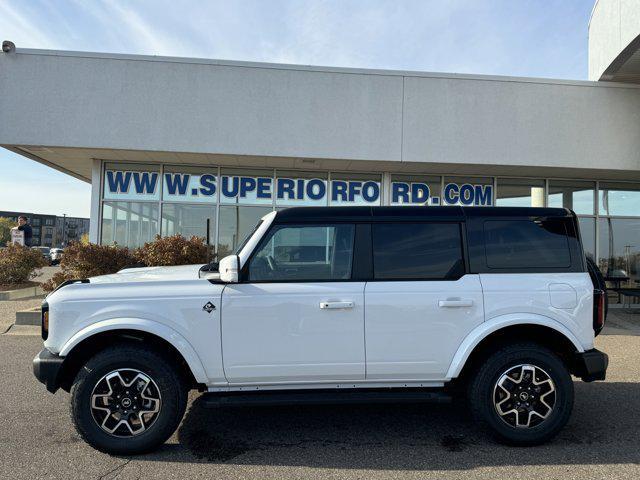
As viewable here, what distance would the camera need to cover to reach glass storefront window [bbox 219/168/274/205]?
11750 mm

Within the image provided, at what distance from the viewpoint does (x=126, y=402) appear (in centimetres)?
353

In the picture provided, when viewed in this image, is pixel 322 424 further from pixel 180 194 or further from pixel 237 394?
pixel 180 194

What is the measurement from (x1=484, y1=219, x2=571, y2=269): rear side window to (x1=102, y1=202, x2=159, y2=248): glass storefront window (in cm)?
944

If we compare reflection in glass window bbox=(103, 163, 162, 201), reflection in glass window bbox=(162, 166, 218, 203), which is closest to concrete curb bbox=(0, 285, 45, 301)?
reflection in glass window bbox=(103, 163, 162, 201)

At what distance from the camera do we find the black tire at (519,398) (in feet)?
12.1

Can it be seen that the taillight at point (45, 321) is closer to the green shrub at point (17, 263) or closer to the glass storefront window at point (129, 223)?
the glass storefront window at point (129, 223)

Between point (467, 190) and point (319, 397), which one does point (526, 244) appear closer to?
point (319, 397)

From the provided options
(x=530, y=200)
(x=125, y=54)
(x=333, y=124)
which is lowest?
(x=530, y=200)

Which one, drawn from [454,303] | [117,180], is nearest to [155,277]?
[454,303]

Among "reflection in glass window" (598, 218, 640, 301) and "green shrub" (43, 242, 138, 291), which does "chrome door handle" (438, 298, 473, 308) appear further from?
"reflection in glass window" (598, 218, 640, 301)

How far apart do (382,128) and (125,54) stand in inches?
229

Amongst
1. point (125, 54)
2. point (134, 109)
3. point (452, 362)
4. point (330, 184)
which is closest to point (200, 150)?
point (134, 109)

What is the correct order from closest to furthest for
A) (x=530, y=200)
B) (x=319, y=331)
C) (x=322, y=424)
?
(x=319, y=331) → (x=322, y=424) → (x=530, y=200)

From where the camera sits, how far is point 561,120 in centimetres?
1077
